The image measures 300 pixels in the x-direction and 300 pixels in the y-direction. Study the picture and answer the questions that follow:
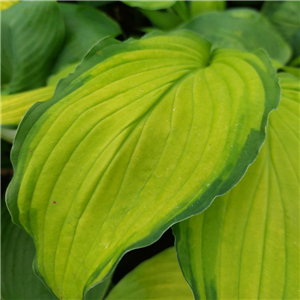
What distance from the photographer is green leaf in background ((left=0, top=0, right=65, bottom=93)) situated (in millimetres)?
715

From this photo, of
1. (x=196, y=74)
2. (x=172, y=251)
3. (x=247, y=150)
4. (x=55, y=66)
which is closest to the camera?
(x=247, y=150)

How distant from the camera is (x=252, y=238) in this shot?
444 mm

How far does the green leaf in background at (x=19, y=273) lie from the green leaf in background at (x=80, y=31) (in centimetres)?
43

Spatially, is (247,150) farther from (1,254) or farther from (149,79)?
(1,254)

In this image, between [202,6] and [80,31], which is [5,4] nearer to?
[80,31]

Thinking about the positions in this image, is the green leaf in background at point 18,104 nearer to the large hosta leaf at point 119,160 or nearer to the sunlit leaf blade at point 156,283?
the large hosta leaf at point 119,160

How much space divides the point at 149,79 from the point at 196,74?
88 mm

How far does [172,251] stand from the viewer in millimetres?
621

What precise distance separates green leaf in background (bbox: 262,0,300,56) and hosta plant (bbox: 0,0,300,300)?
501 mm

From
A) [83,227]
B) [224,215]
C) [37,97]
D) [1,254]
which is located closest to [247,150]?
[224,215]

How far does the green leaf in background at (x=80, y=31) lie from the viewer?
2.48ft

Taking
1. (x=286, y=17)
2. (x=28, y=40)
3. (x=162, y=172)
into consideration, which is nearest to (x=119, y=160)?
(x=162, y=172)

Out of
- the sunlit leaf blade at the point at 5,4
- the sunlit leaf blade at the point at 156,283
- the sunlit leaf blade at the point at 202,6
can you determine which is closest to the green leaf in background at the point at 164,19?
the sunlit leaf blade at the point at 202,6

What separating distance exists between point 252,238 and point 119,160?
0.24 meters
